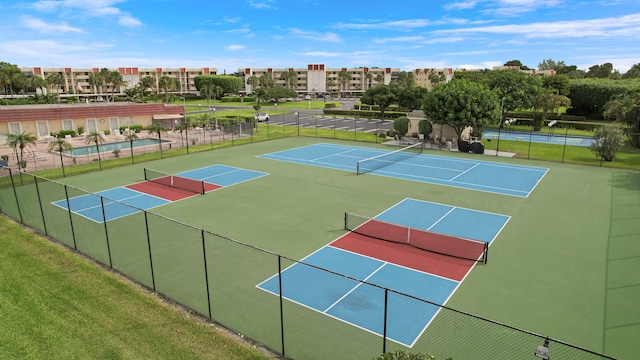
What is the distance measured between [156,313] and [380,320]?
641cm

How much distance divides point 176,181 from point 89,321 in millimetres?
16111

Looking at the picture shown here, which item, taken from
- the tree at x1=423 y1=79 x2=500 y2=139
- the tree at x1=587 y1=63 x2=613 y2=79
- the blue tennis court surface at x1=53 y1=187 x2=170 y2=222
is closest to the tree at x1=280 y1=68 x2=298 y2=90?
the tree at x1=587 y1=63 x2=613 y2=79

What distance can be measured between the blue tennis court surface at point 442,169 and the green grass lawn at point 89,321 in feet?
65.4

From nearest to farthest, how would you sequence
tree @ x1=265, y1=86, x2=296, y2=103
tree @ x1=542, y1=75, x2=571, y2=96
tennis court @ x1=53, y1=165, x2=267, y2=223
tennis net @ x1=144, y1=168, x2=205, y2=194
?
1. tennis court @ x1=53, y1=165, x2=267, y2=223
2. tennis net @ x1=144, y1=168, x2=205, y2=194
3. tree @ x1=542, y1=75, x2=571, y2=96
4. tree @ x1=265, y1=86, x2=296, y2=103

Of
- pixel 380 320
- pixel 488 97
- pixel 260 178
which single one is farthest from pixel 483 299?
pixel 488 97

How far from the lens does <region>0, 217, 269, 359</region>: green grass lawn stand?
970 cm

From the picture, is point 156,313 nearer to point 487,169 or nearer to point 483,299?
point 483,299

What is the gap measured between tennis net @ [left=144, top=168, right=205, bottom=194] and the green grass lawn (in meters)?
10.6

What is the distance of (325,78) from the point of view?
158 metres

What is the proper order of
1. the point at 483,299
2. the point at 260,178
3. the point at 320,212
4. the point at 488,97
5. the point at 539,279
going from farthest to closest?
the point at 488,97
the point at 260,178
the point at 320,212
the point at 539,279
the point at 483,299

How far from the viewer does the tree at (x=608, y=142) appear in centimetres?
3206

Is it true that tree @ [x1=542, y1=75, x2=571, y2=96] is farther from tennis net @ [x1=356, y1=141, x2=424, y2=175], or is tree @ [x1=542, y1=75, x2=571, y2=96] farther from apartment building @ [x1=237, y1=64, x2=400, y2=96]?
apartment building @ [x1=237, y1=64, x2=400, y2=96]

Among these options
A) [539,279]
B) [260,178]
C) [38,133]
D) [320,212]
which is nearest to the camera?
[539,279]

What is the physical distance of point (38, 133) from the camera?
43000 mm
